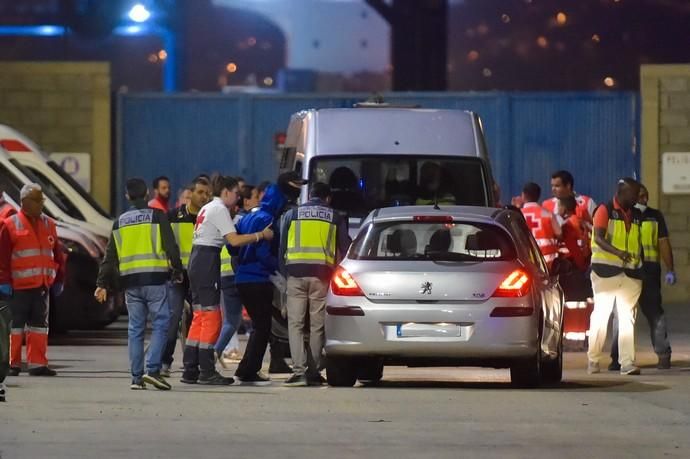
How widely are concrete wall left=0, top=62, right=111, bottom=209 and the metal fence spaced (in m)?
0.39

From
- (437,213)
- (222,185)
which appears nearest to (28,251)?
(222,185)

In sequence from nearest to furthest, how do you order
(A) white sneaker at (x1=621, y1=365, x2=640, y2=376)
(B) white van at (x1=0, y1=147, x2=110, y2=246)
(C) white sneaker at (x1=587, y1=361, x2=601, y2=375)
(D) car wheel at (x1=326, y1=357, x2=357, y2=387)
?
(D) car wheel at (x1=326, y1=357, x2=357, y2=387), (A) white sneaker at (x1=621, y1=365, x2=640, y2=376), (C) white sneaker at (x1=587, y1=361, x2=601, y2=375), (B) white van at (x1=0, y1=147, x2=110, y2=246)

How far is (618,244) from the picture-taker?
1806 cm

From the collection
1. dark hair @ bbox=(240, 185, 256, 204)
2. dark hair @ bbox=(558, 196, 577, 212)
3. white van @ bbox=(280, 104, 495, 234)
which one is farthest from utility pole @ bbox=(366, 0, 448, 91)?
dark hair @ bbox=(558, 196, 577, 212)

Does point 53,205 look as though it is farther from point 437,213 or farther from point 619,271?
point 437,213

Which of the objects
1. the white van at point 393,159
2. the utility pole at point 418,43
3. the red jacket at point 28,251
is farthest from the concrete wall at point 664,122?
the red jacket at point 28,251

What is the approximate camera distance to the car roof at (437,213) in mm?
16078

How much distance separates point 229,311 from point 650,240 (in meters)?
3.83

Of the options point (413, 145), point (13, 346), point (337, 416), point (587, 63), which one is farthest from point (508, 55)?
point (337, 416)

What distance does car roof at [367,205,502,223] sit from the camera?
52.7ft

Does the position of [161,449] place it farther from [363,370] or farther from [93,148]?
[93,148]

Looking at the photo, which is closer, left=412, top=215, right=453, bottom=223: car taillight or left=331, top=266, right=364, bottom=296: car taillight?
left=331, top=266, right=364, bottom=296: car taillight

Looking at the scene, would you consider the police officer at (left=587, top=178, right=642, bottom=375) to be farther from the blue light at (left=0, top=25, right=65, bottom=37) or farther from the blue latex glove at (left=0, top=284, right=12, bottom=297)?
the blue light at (left=0, top=25, right=65, bottom=37)

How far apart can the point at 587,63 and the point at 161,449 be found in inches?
1420
